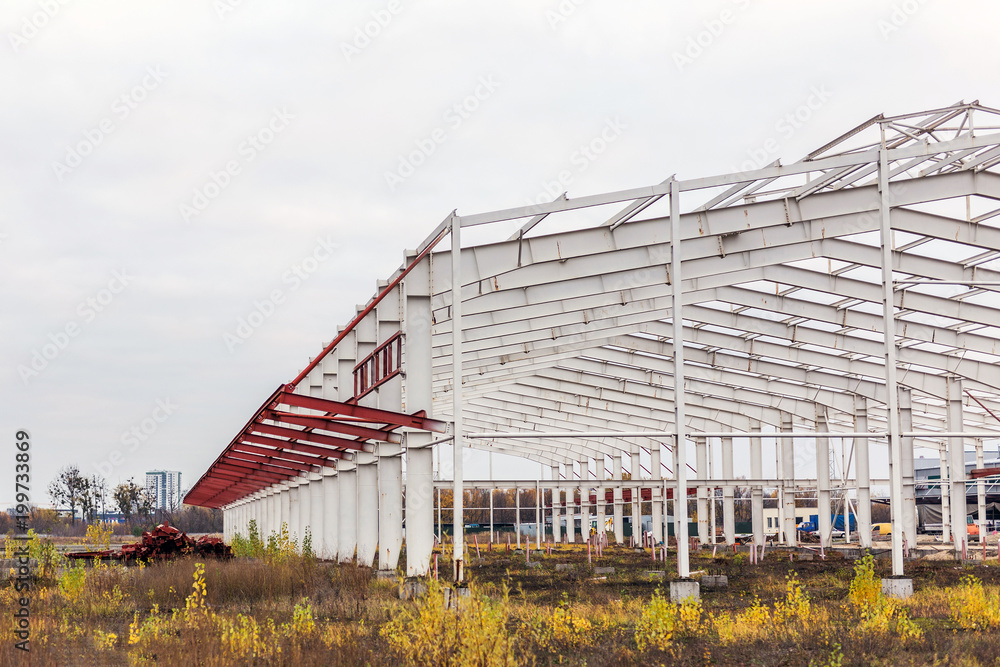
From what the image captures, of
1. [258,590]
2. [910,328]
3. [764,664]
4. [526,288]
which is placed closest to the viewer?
[764,664]

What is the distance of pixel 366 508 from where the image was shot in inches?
1001

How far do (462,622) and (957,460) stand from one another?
2583 centimetres

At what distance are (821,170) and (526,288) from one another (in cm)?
719

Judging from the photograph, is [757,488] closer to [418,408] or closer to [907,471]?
[907,471]

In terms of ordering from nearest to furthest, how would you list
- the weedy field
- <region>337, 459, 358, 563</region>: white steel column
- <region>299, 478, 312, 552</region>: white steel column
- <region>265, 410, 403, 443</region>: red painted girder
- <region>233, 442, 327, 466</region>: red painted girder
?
the weedy field < <region>265, 410, 403, 443</region>: red painted girder < <region>233, 442, 327, 466</region>: red painted girder < <region>337, 459, 358, 563</region>: white steel column < <region>299, 478, 312, 552</region>: white steel column

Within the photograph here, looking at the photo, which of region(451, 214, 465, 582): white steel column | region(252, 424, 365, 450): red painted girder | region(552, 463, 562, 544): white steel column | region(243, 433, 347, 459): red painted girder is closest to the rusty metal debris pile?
region(243, 433, 347, 459): red painted girder

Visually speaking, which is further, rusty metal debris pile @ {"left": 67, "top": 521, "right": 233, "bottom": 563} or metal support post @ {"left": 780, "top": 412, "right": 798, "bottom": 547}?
metal support post @ {"left": 780, "top": 412, "right": 798, "bottom": 547}

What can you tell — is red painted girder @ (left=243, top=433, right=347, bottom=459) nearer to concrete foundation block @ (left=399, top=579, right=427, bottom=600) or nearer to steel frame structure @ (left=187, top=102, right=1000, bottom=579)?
steel frame structure @ (left=187, top=102, right=1000, bottom=579)

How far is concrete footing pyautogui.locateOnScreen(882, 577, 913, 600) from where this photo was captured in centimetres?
1931

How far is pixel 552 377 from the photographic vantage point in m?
37.9

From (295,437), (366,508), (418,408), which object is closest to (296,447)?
(295,437)

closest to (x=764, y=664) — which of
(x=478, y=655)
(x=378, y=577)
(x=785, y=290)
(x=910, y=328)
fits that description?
(x=478, y=655)

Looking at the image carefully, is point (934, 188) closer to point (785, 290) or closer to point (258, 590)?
point (785, 290)

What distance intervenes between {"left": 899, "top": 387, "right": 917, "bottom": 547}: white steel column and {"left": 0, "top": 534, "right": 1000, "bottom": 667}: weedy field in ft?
32.4
